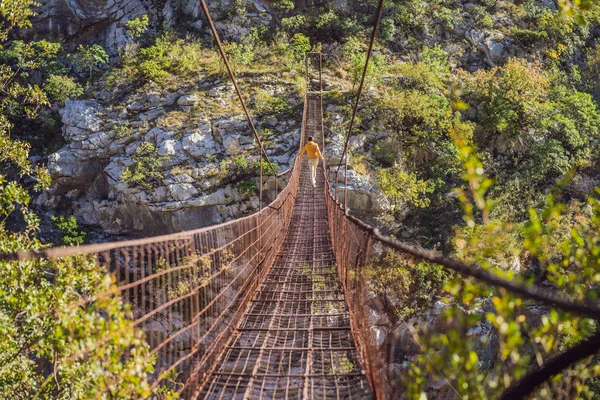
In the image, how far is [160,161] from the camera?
930cm

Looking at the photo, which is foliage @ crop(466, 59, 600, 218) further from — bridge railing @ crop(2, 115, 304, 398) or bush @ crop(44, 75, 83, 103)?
bush @ crop(44, 75, 83, 103)

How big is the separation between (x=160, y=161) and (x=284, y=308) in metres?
6.56

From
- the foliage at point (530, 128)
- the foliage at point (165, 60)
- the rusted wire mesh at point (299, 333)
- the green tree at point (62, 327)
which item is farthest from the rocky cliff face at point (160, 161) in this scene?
the green tree at point (62, 327)

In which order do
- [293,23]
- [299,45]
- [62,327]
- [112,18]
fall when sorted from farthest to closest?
[293,23], [112,18], [299,45], [62,327]

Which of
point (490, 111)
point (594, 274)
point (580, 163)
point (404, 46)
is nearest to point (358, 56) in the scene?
point (404, 46)

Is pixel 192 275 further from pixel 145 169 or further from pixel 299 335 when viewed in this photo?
pixel 145 169

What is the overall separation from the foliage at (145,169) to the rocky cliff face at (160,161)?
0.9 inches

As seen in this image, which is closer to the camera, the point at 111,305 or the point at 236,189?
the point at 111,305

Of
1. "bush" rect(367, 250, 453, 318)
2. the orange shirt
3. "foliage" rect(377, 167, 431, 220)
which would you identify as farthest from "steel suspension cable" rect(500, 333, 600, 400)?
"foliage" rect(377, 167, 431, 220)

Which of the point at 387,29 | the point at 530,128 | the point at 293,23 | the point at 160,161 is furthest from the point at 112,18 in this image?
the point at 530,128

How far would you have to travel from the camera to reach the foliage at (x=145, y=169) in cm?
910

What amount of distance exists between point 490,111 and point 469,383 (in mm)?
10316

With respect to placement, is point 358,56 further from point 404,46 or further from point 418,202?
point 418,202

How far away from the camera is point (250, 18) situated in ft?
44.8
